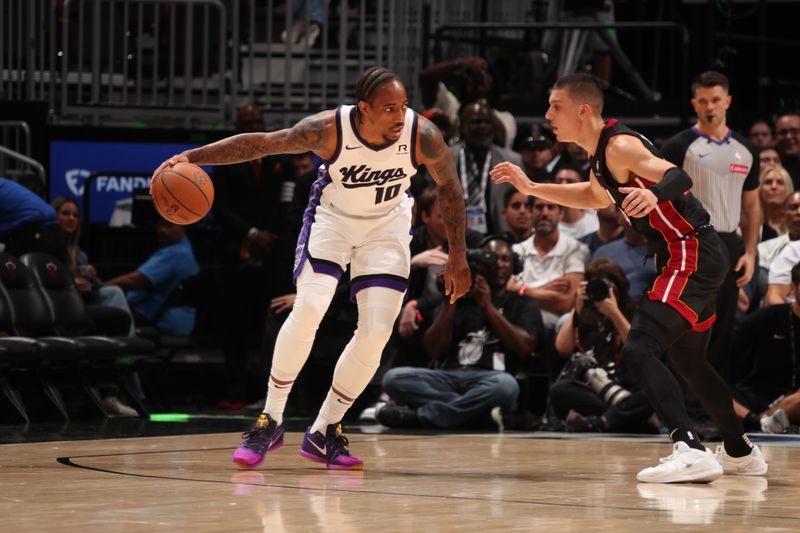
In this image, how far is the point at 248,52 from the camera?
12.8m

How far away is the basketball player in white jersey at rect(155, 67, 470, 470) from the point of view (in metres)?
5.89

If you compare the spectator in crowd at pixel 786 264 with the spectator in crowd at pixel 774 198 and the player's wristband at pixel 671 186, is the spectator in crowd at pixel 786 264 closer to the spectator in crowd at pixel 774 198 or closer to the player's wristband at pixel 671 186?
the spectator in crowd at pixel 774 198

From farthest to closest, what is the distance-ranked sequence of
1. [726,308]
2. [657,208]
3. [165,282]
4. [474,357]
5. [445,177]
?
[165,282] < [474,357] < [726,308] < [445,177] < [657,208]

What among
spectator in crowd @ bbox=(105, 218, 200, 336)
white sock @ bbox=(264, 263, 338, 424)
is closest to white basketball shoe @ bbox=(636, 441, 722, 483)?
white sock @ bbox=(264, 263, 338, 424)

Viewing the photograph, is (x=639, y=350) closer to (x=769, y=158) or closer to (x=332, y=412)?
(x=332, y=412)

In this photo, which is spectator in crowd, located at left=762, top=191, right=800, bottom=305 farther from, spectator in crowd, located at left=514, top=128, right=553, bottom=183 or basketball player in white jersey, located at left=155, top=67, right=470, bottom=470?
basketball player in white jersey, located at left=155, top=67, right=470, bottom=470

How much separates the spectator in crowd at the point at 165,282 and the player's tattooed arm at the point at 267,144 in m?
4.92

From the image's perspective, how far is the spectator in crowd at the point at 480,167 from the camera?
32.6 ft

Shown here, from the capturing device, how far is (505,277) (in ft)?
29.9

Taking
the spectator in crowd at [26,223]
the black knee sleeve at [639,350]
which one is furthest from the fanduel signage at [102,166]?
the black knee sleeve at [639,350]

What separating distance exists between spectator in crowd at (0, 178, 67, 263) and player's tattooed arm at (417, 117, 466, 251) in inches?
171

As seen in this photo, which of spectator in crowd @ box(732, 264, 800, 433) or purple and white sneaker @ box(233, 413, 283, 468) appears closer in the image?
purple and white sneaker @ box(233, 413, 283, 468)

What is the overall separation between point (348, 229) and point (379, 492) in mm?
1436

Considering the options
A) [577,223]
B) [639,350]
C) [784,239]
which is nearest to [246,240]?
[577,223]
